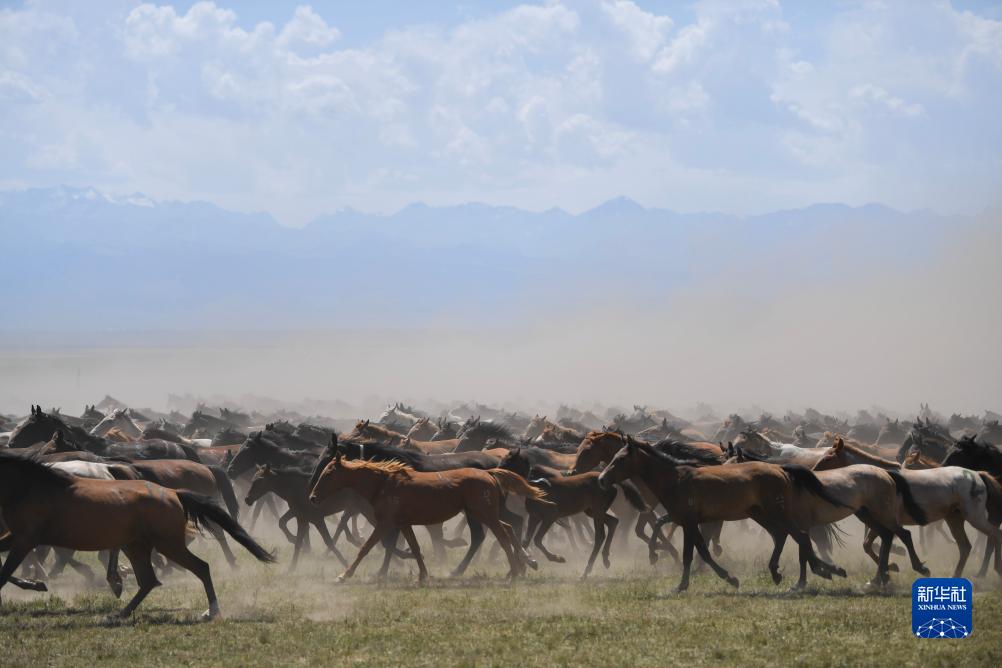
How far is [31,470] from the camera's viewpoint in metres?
13.6

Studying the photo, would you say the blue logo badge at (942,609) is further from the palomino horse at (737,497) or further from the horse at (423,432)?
the horse at (423,432)

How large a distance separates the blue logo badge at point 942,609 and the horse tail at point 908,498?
1867 mm

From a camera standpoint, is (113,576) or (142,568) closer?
(142,568)

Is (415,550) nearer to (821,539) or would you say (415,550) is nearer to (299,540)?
(299,540)

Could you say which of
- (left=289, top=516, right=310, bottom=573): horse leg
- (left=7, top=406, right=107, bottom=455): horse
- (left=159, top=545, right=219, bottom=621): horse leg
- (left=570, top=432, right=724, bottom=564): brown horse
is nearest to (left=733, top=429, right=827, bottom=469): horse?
(left=570, top=432, right=724, bottom=564): brown horse

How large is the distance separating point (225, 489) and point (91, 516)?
665 centimetres

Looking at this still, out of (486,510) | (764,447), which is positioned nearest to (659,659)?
(486,510)

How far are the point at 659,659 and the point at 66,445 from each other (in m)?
11.4

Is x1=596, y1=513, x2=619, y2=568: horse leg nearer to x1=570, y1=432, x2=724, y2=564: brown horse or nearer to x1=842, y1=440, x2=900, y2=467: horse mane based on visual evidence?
x1=570, y1=432, x2=724, y2=564: brown horse

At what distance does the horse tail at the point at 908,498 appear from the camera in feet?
51.2

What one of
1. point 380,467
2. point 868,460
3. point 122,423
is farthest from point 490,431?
point 122,423

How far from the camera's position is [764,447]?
21.7 m

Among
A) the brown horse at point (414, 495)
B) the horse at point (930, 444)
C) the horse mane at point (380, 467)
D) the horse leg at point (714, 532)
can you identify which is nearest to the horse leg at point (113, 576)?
the brown horse at point (414, 495)

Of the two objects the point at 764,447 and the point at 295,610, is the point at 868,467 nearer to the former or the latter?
the point at 764,447
